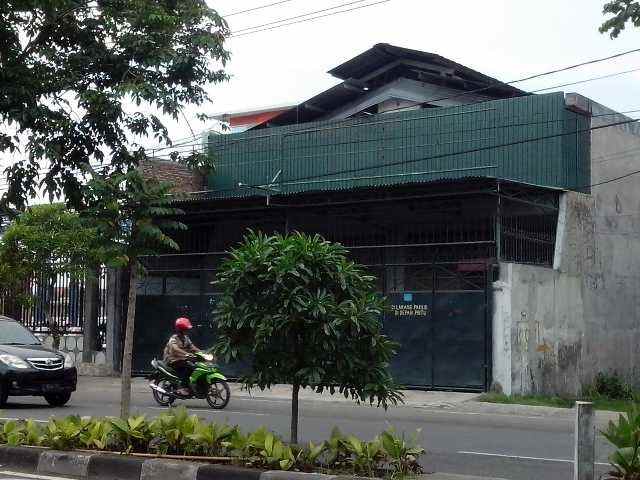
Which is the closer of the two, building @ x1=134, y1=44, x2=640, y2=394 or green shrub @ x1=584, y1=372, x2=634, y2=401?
building @ x1=134, y1=44, x2=640, y2=394

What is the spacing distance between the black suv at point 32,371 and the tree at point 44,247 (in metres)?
7.87

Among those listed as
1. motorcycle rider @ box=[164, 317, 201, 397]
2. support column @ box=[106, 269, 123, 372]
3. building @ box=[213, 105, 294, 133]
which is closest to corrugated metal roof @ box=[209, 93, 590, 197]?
support column @ box=[106, 269, 123, 372]

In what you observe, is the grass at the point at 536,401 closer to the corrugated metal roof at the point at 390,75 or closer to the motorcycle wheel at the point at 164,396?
the motorcycle wheel at the point at 164,396

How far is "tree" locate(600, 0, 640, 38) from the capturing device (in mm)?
8641

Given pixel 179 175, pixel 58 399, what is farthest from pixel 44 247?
pixel 58 399

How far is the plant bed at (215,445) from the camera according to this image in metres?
8.23

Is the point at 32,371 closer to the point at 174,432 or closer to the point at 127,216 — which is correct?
the point at 127,216

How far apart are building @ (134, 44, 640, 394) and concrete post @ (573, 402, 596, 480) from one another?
12.8 meters

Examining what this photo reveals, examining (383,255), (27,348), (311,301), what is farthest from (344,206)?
(311,301)

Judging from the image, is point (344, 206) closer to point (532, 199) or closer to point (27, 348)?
point (532, 199)

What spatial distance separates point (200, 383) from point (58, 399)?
8.72 feet

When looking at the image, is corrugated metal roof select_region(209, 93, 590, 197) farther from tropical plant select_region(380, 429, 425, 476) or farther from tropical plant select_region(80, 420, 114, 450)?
tropical plant select_region(380, 429, 425, 476)

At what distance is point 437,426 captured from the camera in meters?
14.8

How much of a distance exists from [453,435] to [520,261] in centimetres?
886
